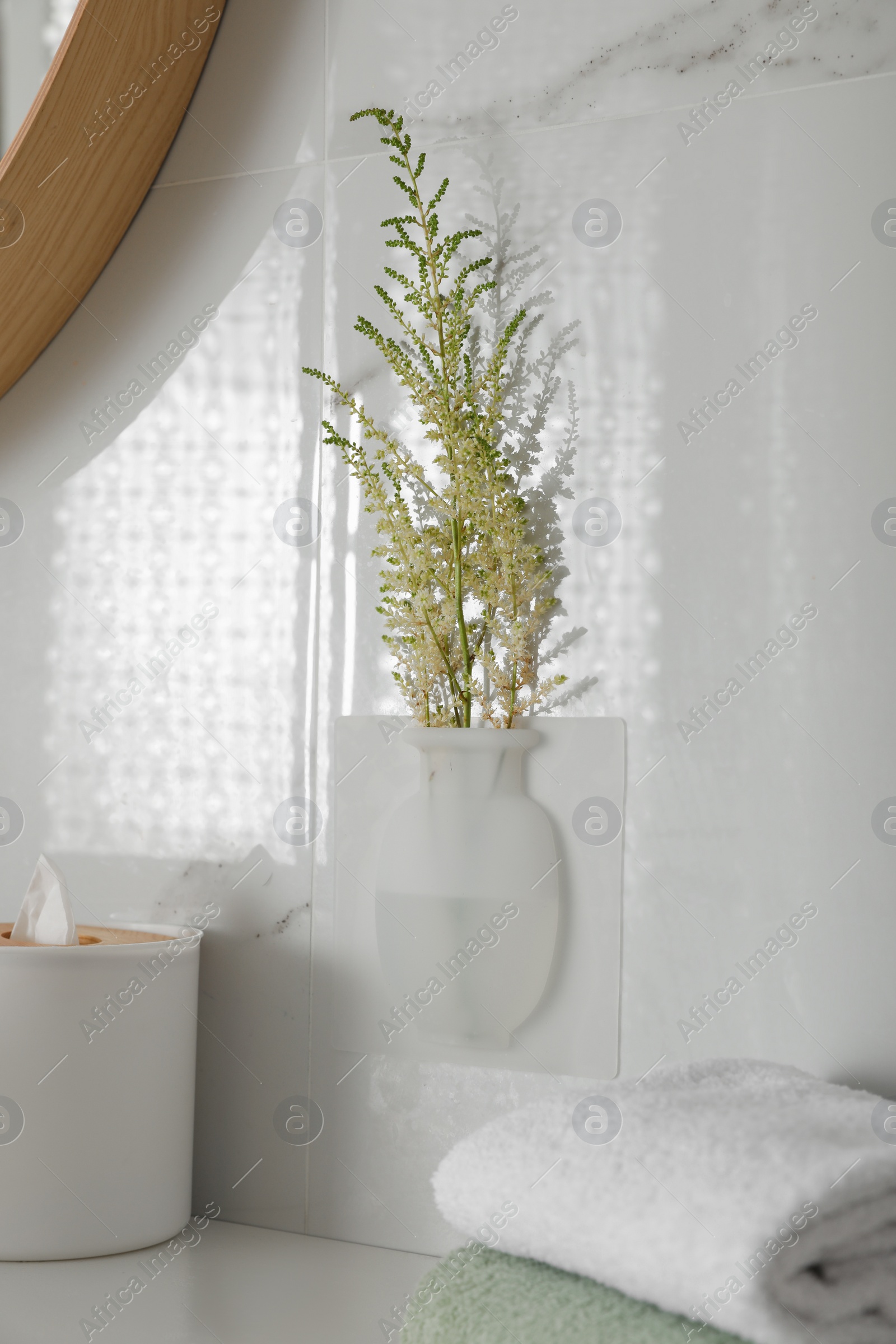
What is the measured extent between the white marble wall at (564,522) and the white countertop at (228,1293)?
33 millimetres

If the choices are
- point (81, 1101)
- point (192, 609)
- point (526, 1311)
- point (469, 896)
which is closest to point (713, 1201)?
point (526, 1311)

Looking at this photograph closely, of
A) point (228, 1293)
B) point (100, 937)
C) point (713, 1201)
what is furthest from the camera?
point (100, 937)

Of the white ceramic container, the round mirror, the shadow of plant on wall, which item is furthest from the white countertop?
the round mirror

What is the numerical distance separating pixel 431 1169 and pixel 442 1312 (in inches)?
10.0

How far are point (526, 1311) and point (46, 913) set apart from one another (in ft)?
1.37

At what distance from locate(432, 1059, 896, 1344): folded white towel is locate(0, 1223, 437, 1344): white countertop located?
0.16 metres

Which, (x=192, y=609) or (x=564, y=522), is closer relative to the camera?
(x=564, y=522)

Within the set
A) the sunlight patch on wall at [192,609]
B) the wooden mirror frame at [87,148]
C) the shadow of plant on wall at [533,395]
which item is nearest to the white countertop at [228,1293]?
the sunlight patch on wall at [192,609]

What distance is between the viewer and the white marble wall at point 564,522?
0.69 metres

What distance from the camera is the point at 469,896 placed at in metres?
0.75

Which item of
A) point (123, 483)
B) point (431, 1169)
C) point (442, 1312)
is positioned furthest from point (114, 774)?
point (442, 1312)

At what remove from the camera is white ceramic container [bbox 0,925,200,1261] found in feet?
2.30

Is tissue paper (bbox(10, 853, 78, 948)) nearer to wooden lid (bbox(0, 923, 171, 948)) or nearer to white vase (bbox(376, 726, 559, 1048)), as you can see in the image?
wooden lid (bbox(0, 923, 171, 948))

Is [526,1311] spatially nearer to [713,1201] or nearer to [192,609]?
[713,1201]
